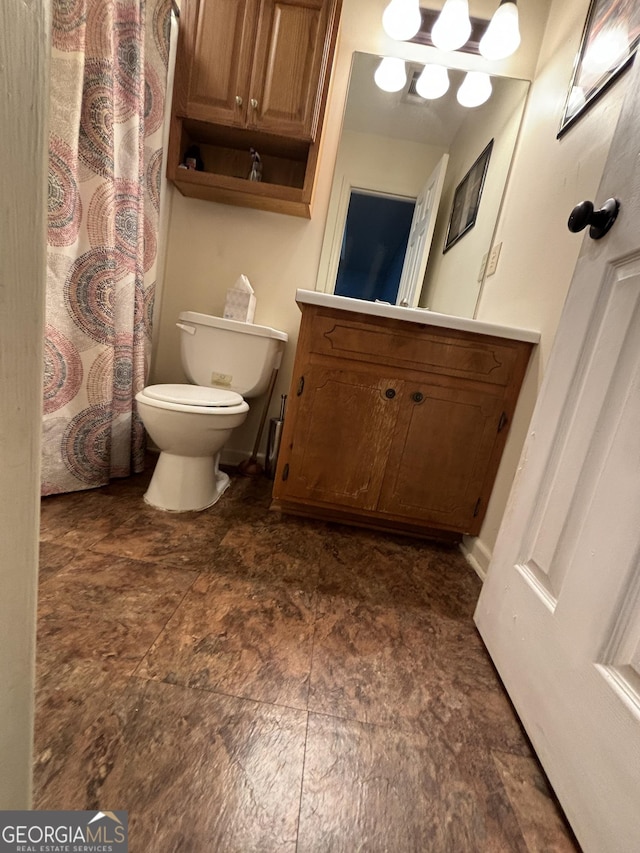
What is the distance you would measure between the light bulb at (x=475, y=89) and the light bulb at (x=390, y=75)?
0.26m

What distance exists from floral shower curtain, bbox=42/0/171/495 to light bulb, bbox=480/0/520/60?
4.10ft

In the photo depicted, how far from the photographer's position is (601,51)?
1.12 metres

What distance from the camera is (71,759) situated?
0.57 m

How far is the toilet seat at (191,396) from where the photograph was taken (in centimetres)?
124

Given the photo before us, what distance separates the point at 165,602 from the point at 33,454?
726 millimetres

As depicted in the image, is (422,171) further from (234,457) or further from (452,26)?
(234,457)

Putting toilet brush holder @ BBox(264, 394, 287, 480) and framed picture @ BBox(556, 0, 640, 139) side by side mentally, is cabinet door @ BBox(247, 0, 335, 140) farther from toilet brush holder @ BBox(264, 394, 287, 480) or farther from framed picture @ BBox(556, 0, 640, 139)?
toilet brush holder @ BBox(264, 394, 287, 480)

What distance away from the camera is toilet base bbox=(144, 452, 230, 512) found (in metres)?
1.38

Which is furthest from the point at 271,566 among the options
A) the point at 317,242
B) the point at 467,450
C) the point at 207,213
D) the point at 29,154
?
A: the point at 207,213

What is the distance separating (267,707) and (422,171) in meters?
2.06

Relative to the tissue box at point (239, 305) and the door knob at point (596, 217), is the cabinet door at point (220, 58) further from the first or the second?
the door knob at point (596, 217)

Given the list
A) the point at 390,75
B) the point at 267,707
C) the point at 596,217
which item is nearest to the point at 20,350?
Answer: the point at 267,707

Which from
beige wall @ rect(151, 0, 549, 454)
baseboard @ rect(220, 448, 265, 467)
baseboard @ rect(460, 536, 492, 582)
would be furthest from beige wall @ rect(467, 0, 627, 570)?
baseboard @ rect(220, 448, 265, 467)

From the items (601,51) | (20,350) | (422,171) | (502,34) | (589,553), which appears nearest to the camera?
(20,350)
